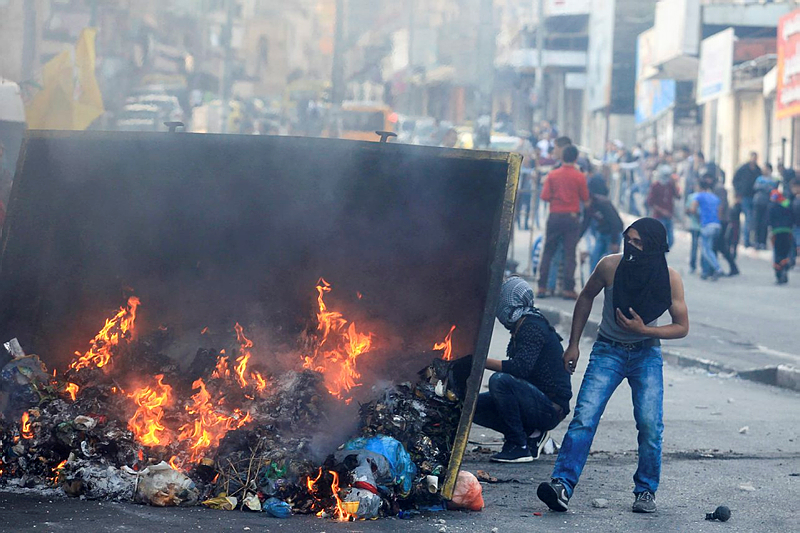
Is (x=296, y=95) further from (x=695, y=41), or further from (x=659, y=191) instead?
(x=659, y=191)

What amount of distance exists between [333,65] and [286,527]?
65.3ft

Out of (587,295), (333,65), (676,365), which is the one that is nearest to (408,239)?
(587,295)

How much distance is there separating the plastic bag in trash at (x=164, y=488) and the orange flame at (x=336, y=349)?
3.32ft

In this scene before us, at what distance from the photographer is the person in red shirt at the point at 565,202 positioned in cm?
1402

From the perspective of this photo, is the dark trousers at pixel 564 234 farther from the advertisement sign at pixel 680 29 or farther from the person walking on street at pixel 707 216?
the advertisement sign at pixel 680 29

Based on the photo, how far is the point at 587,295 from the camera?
5.88 m

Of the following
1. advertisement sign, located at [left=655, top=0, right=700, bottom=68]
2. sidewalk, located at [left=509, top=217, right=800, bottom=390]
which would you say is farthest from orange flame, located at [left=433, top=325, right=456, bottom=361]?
advertisement sign, located at [left=655, top=0, right=700, bottom=68]

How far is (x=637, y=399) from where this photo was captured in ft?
18.9

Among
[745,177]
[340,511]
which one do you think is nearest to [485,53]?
[745,177]

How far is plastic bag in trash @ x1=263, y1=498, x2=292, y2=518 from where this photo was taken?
17.1 ft

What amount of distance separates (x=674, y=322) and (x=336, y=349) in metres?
1.86

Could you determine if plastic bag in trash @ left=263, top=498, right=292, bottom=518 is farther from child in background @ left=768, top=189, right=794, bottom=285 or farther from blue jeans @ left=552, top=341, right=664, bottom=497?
child in background @ left=768, top=189, right=794, bottom=285

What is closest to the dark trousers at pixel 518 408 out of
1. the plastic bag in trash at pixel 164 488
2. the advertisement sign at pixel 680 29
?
the plastic bag in trash at pixel 164 488

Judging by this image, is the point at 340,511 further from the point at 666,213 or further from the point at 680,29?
the point at 680,29
